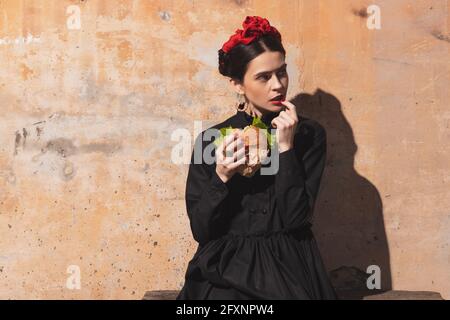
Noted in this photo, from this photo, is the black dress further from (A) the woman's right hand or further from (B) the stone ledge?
(B) the stone ledge

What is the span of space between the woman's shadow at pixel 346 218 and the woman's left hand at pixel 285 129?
2.61 feet

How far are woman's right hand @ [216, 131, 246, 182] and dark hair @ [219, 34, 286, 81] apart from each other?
0.33 metres


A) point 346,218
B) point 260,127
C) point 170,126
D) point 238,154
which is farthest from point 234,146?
point 346,218

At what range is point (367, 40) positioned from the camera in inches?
137

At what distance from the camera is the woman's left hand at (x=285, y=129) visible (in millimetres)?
2658

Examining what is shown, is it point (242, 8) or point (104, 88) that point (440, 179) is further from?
point (104, 88)

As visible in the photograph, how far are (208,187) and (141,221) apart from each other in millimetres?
894

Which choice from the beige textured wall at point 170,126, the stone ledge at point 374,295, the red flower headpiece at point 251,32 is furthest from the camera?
the beige textured wall at point 170,126

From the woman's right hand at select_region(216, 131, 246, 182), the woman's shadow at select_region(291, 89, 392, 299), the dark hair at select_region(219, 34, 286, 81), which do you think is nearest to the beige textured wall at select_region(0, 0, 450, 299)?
the woman's shadow at select_region(291, 89, 392, 299)

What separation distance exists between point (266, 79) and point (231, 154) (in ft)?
1.23

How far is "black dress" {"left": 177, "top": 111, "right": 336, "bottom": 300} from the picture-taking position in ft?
8.63

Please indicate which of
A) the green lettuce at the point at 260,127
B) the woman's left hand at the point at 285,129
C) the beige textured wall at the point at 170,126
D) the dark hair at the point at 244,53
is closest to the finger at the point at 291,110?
the woman's left hand at the point at 285,129

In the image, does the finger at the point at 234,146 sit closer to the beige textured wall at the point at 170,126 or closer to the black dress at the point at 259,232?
the black dress at the point at 259,232

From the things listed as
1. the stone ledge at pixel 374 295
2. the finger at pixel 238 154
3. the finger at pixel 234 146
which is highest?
the finger at pixel 234 146
